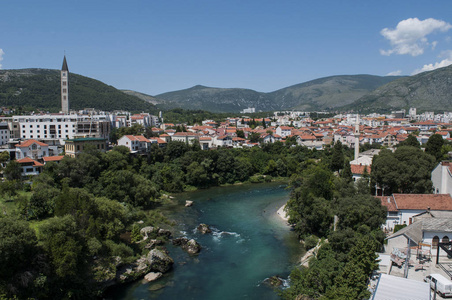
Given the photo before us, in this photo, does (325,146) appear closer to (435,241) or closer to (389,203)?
(389,203)

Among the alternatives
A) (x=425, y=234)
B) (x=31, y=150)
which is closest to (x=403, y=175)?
(x=425, y=234)

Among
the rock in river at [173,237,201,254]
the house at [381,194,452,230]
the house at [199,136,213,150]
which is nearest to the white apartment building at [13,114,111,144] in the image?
the house at [199,136,213,150]

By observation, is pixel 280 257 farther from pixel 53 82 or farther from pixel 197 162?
pixel 53 82

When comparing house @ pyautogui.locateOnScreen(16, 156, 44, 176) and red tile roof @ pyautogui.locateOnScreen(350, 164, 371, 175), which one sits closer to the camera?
house @ pyautogui.locateOnScreen(16, 156, 44, 176)

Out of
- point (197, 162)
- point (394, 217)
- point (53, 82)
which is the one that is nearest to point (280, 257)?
point (394, 217)

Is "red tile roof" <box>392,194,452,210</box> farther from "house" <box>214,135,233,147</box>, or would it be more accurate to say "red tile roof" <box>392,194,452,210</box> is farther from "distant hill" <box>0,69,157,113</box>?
"distant hill" <box>0,69,157,113</box>

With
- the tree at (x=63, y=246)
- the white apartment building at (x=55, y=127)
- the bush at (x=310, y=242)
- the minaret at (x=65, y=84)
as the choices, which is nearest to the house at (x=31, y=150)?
the white apartment building at (x=55, y=127)

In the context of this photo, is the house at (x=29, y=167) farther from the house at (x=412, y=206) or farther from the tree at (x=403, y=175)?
the house at (x=412, y=206)
